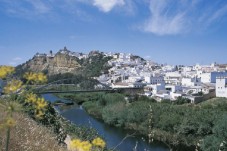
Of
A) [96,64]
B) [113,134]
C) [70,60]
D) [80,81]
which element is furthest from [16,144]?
[70,60]

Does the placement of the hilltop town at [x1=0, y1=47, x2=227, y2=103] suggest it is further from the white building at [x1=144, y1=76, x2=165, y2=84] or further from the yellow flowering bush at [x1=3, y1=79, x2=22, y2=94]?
the yellow flowering bush at [x1=3, y1=79, x2=22, y2=94]

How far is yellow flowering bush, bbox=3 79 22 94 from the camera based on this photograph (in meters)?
1.36

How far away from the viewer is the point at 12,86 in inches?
55.3

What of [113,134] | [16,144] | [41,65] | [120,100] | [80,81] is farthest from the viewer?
[41,65]

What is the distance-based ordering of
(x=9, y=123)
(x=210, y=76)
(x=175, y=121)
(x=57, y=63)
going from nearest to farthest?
1. (x=9, y=123)
2. (x=175, y=121)
3. (x=210, y=76)
4. (x=57, y=63)

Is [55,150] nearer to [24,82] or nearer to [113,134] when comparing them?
[24,82]

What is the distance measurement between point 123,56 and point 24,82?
7751 cm

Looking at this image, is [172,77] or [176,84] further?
[172,77]

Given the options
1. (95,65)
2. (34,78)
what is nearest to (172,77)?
(95,65)

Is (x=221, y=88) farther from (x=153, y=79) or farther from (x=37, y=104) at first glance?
(x=37, y=104)

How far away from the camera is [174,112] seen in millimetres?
20438

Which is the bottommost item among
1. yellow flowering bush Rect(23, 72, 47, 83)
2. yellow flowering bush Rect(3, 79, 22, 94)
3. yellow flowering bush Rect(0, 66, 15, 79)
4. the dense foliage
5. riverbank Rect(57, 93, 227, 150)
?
riverbank Rect(57, 93, 227, 150)

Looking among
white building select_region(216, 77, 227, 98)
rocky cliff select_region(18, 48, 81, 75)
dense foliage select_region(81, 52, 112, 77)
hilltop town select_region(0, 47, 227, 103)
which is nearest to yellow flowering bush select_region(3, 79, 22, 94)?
hilltop town select_region(0, 47, 227, 103)

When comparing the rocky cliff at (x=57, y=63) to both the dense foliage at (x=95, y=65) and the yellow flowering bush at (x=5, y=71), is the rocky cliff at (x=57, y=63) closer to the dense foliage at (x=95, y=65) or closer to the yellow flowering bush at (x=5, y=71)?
the dense foliage at (x=95, y=65)
